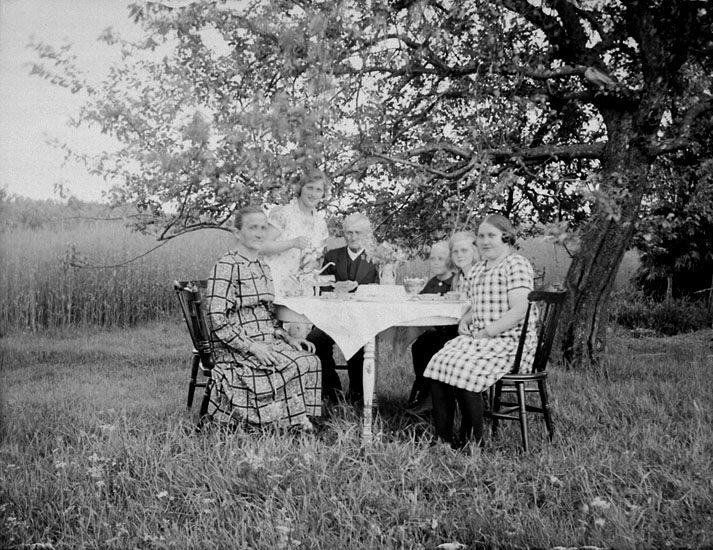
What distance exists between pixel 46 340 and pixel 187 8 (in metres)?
4.40

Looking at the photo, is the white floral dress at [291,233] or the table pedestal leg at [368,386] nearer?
the table pedestal leg at [368,386]

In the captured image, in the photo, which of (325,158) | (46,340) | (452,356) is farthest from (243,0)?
(46,340)

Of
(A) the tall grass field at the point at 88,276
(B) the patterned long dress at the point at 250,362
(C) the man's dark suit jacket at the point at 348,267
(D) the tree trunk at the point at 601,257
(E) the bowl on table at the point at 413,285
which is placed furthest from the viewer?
(A) the tall grass field at the point at 88,276

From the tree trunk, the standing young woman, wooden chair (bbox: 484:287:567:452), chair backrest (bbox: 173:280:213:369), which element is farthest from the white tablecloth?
the tree trunk

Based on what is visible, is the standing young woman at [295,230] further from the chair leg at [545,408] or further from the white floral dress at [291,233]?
the chair leg at [545,408]

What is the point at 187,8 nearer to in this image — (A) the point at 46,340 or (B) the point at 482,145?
(B) the point at 482,145

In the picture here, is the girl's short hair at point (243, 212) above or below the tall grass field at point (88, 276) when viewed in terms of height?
above

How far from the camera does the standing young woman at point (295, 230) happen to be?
14.8 ft

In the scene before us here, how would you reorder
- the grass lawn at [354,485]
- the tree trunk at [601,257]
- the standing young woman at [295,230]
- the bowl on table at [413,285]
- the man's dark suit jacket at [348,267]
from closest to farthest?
the grass lawn at [354,485]
the bowl on table at [413,285]
the standing young woman at [295,230]
the man's dark suit jacket at [348,267]
the tree trunk at [601,257]

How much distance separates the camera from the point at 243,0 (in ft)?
16.5

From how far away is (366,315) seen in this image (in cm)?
365

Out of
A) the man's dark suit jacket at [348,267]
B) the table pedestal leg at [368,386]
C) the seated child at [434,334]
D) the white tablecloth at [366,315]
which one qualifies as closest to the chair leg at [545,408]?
the white tablecloth at [366,315]

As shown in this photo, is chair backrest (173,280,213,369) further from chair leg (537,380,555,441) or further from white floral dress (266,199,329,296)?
chair leg (537,380,555,441)

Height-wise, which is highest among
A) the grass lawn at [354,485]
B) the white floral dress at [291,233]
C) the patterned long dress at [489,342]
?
the white floral dress at [291,233]
